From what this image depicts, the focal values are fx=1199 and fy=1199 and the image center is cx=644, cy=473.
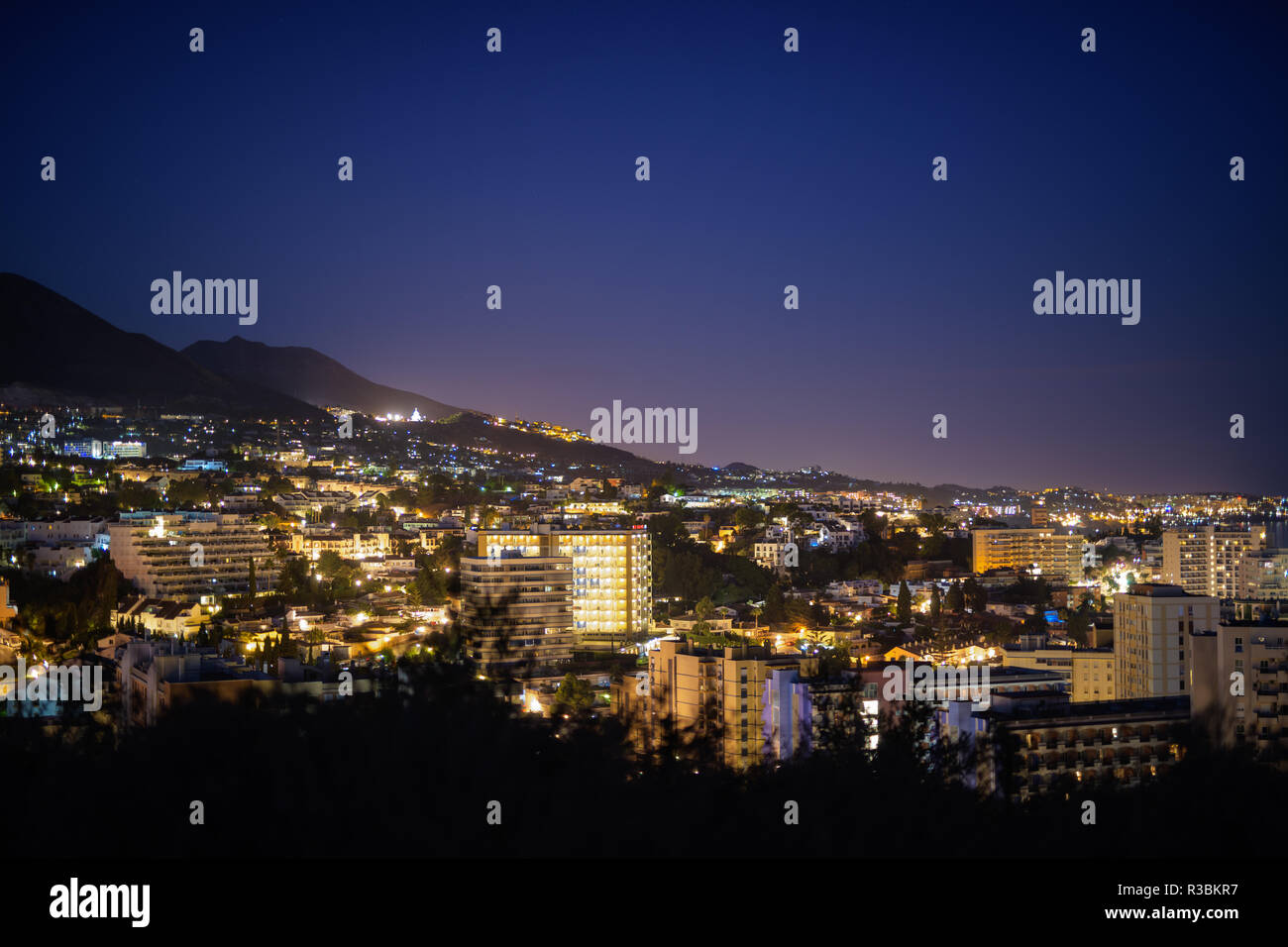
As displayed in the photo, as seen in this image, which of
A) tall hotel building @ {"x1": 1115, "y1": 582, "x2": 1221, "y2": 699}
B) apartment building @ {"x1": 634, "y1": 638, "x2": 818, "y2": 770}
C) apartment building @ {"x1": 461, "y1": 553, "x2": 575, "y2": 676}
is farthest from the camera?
apartment building @ {"x1": 461, "y1": 553, "x2": 575, "y2": 676}

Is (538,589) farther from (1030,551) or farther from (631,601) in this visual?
(1030,551)

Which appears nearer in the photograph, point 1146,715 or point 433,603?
point 1146,715

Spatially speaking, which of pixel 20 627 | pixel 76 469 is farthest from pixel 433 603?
pixel 76 469

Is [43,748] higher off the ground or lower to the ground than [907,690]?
higher

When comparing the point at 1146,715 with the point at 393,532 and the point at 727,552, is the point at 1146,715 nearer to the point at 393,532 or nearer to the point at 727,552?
the point at 727,552

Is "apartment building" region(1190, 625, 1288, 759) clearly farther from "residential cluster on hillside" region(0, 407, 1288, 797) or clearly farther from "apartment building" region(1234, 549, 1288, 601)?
"apartment building" region(1234, 549, 1288, 601)

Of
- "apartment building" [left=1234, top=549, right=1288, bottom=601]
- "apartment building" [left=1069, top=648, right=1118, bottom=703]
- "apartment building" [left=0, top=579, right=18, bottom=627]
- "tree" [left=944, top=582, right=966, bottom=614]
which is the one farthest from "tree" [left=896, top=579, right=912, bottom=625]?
"apartment building" [left=0, top=579, right=18, bottom=627]
